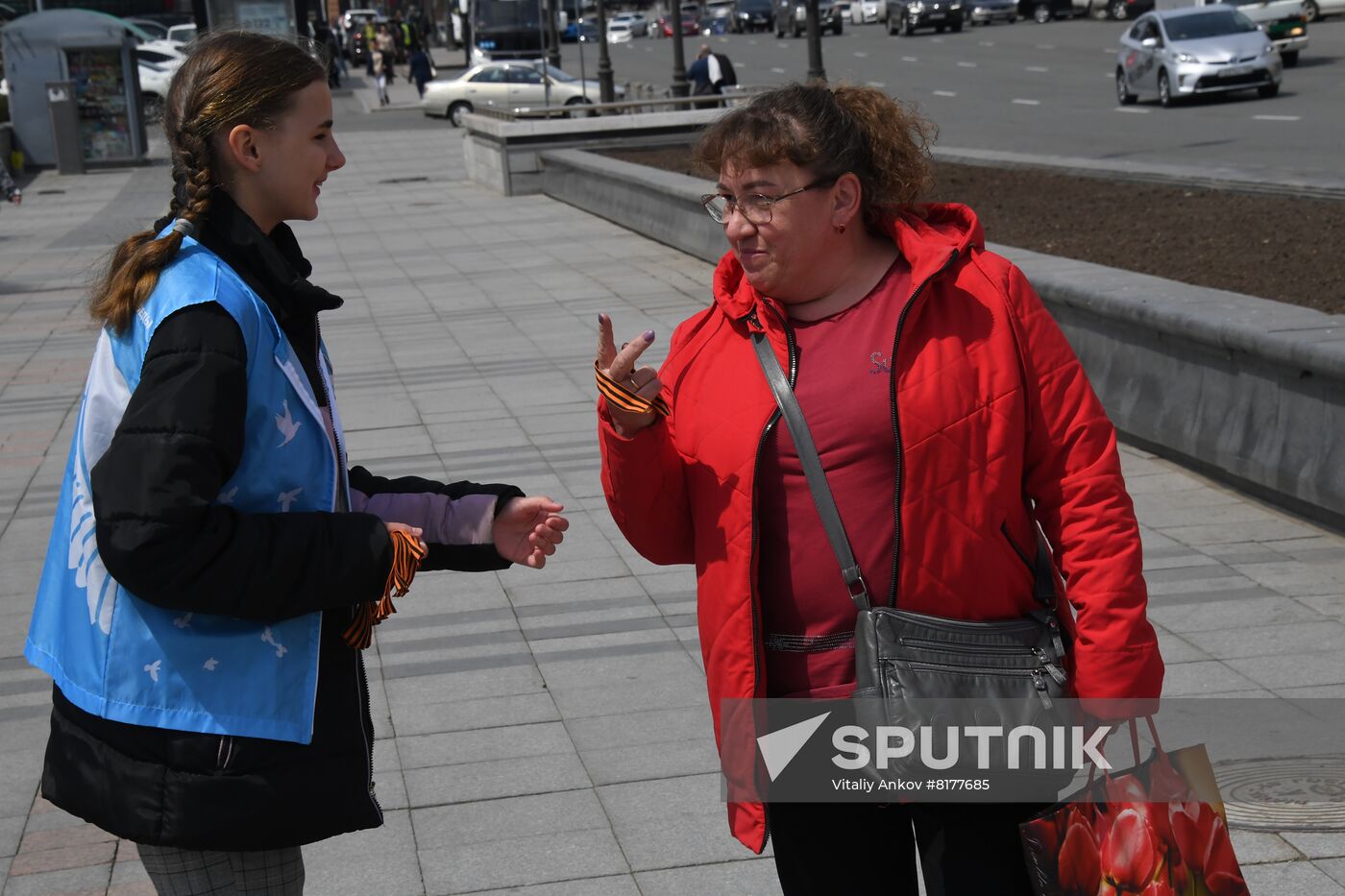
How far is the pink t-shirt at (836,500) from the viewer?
2.59 meters

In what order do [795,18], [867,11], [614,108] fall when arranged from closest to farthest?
[614,108]
[795,18]
[867,11]

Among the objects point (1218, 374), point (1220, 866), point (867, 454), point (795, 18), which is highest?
point (867, 454)

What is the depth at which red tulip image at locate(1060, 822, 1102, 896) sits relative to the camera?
231cm

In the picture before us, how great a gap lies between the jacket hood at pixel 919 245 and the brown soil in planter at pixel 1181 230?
18.3 ft

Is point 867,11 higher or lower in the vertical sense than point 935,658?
lower

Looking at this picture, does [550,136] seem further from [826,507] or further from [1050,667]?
[1050,667]

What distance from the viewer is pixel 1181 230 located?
10789mm

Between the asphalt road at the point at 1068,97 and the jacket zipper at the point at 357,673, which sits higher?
the jacket zipper at the point at 357,673

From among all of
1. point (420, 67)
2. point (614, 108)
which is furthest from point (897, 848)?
point (420, 67)

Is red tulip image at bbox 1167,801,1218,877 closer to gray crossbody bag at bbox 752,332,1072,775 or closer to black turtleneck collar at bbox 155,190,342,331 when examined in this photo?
gray crossbody bag at bbox 752,332,1072,775

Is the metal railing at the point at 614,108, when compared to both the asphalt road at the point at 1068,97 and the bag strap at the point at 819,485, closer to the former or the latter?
the asphalt road at the point at 1068,97

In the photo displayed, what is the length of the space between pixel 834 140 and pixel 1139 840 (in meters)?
1.18

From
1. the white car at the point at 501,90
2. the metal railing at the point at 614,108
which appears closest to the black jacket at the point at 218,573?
the metal railing at the point at 614,108

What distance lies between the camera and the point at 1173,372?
7.18 meters
